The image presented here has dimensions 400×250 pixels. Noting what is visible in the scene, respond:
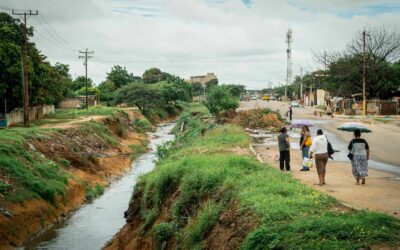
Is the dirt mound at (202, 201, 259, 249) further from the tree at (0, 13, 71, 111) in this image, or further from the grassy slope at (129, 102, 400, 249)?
the tree at (0, 13, 71, 111)

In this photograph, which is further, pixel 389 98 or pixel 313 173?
pixel 389 98

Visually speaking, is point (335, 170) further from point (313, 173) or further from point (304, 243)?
point (304, 243)

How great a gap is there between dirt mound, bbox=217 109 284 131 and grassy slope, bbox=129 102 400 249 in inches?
994

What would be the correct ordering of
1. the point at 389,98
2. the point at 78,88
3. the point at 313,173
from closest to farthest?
the point at 313,173 < the point at 389,98 < the point at 78,88

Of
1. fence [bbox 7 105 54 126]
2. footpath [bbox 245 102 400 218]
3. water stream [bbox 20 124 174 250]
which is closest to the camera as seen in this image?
footpath [bbox 245 102 400 218]

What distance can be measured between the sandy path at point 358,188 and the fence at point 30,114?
96.9ft

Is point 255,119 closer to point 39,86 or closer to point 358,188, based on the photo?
point 39,86

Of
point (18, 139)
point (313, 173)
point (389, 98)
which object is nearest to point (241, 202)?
point (313, 173)

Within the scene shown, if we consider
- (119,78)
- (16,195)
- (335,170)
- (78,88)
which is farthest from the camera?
(119,78)

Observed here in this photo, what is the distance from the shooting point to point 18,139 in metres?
29.4

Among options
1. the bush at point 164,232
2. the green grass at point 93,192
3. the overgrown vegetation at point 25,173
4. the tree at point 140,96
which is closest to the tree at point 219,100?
the green grass at point 93,192

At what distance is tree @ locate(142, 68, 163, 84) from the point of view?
440ft

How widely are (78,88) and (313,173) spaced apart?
90786 mm

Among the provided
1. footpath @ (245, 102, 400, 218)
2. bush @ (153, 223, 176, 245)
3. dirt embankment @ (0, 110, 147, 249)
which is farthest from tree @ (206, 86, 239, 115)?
bush @ (153, 223, 176, 245)
